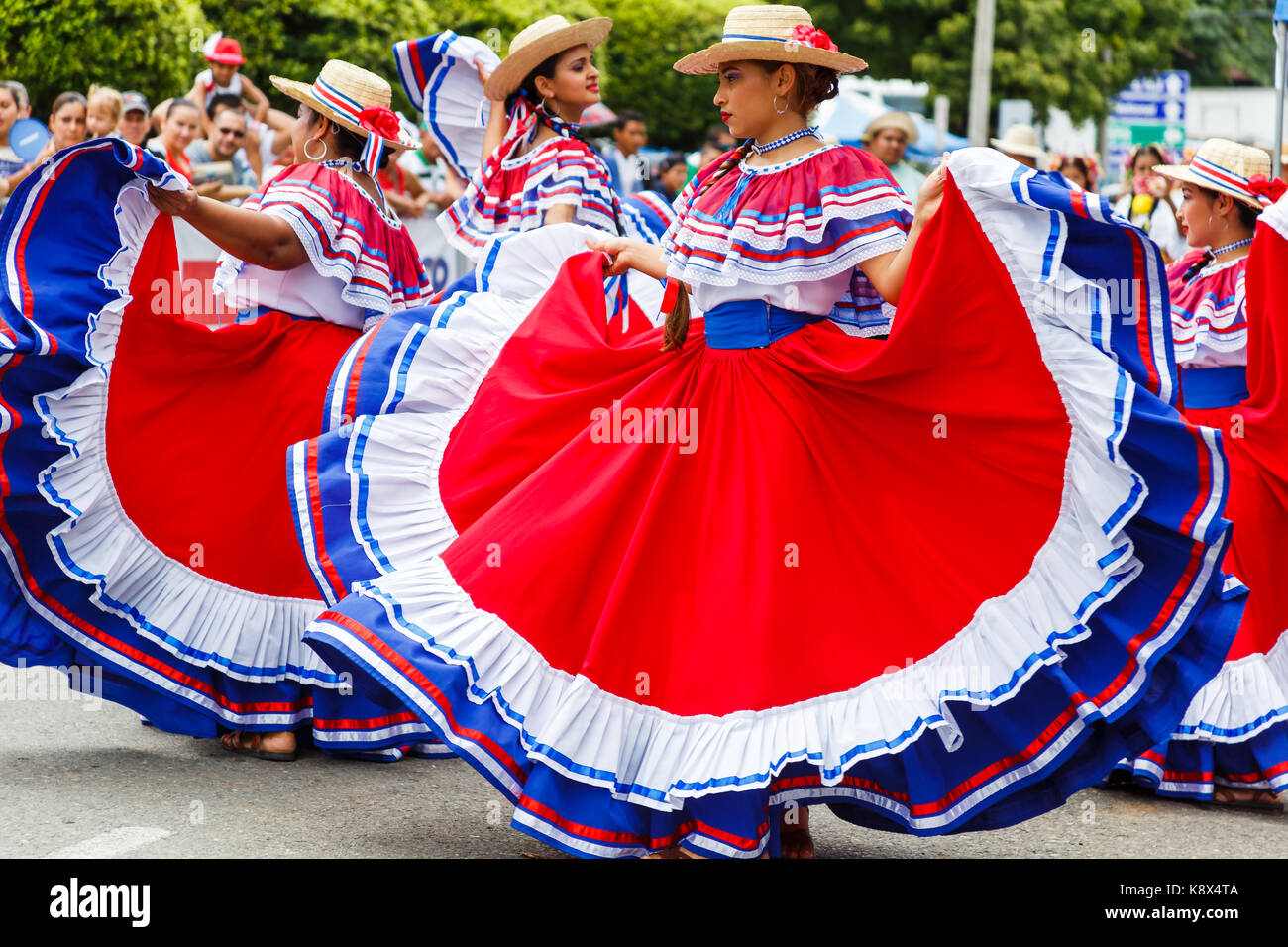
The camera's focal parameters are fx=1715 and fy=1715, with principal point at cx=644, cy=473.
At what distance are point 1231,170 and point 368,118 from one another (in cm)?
264

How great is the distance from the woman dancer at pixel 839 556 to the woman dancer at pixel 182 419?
112 cm

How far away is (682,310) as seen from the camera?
13.2 ft

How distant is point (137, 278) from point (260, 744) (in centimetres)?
136

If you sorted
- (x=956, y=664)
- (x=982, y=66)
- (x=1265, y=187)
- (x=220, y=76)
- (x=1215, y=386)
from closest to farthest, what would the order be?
(x=956, y=664)
(x=1215, y=386)
(x=1265, y=187)
(x=220, y=76)
(x=982, y=66)

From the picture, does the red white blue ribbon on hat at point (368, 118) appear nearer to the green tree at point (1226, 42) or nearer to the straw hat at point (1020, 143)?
the straw hat at point (1020, 143)

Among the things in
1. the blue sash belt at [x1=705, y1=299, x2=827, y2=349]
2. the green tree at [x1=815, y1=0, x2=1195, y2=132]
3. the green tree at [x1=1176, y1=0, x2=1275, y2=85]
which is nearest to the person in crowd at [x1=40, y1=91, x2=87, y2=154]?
the blue sash belt at [x1=705, y1=299, x2=827, y2=349]

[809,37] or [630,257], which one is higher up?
[809,37]

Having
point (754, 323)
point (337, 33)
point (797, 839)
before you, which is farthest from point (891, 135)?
point (337, 33)

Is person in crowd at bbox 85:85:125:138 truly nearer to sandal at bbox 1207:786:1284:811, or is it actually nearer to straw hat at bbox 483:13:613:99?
straw hat at bbox 483:13:613:99

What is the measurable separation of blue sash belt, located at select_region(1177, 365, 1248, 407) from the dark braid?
178cm

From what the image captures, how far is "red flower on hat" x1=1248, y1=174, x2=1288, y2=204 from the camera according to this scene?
17.2 feet

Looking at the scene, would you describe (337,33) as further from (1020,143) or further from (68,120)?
(1020,143)

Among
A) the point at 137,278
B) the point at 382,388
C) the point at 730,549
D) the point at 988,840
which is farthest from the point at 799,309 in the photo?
the point at 137,278

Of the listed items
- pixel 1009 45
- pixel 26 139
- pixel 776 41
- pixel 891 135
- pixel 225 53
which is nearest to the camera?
pixel 776 41
